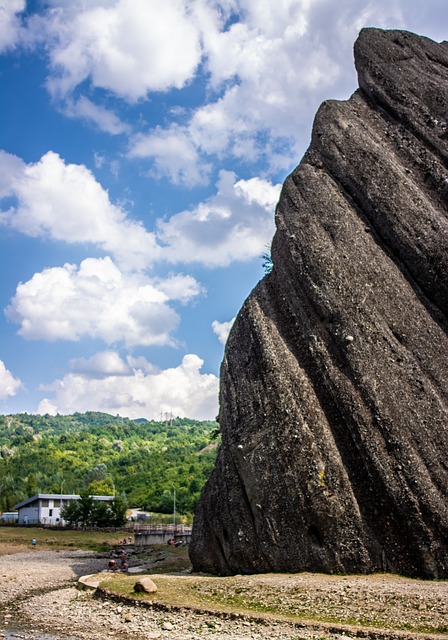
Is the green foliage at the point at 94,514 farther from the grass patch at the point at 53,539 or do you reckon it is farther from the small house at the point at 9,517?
the small house at the point at 9,517

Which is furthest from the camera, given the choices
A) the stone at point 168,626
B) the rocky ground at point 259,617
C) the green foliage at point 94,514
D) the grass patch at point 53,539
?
the green foliage at point 94,514

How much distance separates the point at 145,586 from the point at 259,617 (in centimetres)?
753

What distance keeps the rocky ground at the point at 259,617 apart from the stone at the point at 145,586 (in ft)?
3.31

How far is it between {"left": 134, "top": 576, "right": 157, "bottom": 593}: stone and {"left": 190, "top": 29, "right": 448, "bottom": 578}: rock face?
5184 millimetres

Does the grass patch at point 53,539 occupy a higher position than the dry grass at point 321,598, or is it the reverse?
the grass patch at point 53,539

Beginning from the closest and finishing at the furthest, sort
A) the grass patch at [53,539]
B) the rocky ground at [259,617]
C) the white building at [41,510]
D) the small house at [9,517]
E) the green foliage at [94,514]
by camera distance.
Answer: the rocky ground at [259,617] < the grass patch at [53,539] < the green foliage at [94,514] < the white building at [41,510] < the small house at [9,517]

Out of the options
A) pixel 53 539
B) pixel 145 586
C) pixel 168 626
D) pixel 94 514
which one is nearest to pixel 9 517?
pixel 94 514

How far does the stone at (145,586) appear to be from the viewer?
28.2m

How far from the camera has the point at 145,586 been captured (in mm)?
28328

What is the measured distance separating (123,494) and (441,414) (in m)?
112

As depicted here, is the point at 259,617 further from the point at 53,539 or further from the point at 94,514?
the point at 94,514

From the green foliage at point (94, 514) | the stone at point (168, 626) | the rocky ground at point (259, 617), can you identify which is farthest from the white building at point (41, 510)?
the stone at point (168, 626)

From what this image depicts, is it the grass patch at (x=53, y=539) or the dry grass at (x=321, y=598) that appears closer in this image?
the dry grass at (x=321, y=598)

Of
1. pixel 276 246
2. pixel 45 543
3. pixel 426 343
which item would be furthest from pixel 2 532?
pixel 426 343
